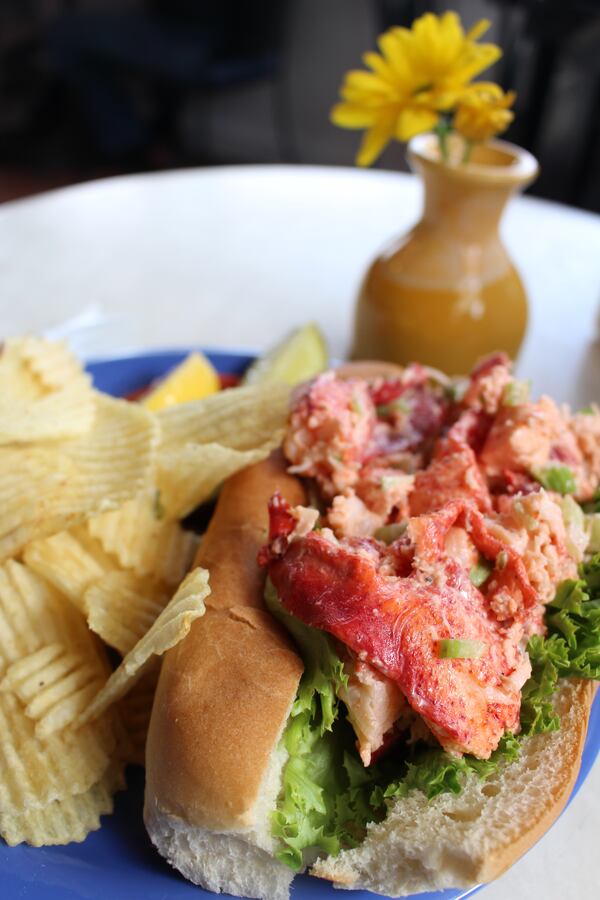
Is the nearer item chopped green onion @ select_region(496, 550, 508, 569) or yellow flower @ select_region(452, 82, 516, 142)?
chopped green onion @ select_region(496, 550, 508, 569)

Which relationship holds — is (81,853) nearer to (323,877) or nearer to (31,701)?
(31,701)

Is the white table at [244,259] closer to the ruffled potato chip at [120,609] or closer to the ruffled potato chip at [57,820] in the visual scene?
the ruffled potato chip at [120,609]

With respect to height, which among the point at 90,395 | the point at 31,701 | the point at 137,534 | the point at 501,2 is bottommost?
the point at 31,701

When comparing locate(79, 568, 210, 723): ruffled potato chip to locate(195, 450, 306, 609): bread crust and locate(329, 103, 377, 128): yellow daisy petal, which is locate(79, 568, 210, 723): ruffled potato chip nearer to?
locate(195, 450, 306, 609): bread crust

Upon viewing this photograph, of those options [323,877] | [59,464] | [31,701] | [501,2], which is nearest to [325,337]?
[59,464]

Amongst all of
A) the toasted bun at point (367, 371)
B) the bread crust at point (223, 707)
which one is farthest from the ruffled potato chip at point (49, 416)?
the toasted bun at point (367, 371)

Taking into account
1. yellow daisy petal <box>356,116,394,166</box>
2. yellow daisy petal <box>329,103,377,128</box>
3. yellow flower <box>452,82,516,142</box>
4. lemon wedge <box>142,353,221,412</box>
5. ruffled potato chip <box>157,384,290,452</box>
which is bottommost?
lemon wedge <box>142,353,221,412</box>

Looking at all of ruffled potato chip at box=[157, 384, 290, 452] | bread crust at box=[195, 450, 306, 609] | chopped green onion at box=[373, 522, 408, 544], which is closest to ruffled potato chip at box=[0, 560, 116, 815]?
bread crust at box=[195, 450, 306, 609]
